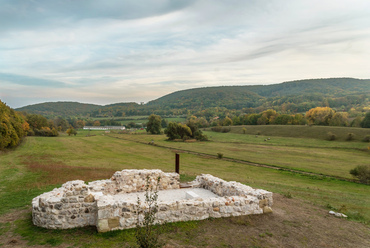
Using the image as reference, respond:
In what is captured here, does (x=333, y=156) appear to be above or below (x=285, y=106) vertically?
below

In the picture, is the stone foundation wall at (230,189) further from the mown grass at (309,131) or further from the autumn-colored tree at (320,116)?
the autumn-colored tree at (320,116)

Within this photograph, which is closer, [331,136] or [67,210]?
[67,210]

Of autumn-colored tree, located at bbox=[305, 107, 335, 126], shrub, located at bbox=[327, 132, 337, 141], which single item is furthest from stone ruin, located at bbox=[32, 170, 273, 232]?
autumn-colored tree, located at bbox=[305, 107, 335, 126]

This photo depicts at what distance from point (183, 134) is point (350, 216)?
63.7m

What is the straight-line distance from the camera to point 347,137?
64.5m

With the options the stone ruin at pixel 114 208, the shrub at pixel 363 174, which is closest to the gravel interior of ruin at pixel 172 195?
the stone ruin at pixel 114 208

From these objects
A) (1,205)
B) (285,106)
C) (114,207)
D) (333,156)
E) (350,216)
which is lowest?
(333,156)

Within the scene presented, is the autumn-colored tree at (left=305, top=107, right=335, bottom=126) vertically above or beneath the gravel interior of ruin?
above

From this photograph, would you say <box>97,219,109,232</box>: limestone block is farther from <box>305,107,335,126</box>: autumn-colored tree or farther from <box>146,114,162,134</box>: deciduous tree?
<box>305,107,335,126</box>: autumn-colored tree

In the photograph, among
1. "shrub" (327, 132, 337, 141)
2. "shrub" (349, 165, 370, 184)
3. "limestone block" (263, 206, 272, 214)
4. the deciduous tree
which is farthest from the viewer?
Result: the deciduous tree

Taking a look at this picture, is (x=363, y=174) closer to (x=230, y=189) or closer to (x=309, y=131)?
(x=230, y=189)

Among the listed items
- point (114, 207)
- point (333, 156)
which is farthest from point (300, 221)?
point (333, 156)

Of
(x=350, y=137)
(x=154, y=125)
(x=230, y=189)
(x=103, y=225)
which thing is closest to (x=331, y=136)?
(x=350, y=137)

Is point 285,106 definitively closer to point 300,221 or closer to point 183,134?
point 183,134
